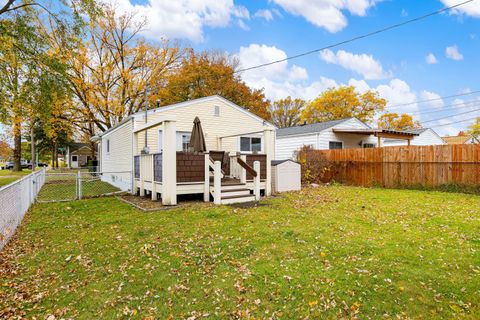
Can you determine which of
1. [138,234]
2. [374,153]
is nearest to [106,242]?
[138,234]

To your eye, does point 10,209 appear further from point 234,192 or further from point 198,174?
point 234,192

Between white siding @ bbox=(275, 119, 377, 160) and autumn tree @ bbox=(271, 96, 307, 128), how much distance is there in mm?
19579

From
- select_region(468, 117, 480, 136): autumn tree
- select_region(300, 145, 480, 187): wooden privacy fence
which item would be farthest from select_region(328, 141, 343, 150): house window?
select_region(468, 117, 480, 136): autumn tree

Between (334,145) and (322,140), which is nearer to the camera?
(322,140)

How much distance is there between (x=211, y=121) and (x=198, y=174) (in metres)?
4.08

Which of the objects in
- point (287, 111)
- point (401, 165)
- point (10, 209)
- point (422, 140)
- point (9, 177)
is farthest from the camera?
point (287, 111)

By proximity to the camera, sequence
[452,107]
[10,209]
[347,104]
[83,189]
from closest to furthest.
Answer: [10,209]
[83,189]
[347,104]
[452,107]

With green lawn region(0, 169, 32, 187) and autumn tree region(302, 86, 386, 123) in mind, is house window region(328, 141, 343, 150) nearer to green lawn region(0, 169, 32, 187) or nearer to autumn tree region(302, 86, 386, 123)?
autumn tree region(302, 86, 386, 123)

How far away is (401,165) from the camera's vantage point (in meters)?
12.2

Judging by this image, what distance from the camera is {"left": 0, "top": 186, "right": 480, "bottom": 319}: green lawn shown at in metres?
2.86

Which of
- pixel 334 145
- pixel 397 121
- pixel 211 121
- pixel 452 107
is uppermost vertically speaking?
pixel 452 107

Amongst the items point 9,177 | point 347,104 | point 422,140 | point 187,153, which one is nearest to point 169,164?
point 187,153

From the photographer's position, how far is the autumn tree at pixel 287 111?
39.0m

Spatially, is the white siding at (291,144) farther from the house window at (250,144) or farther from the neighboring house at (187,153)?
the neighboring house at (187,153)
